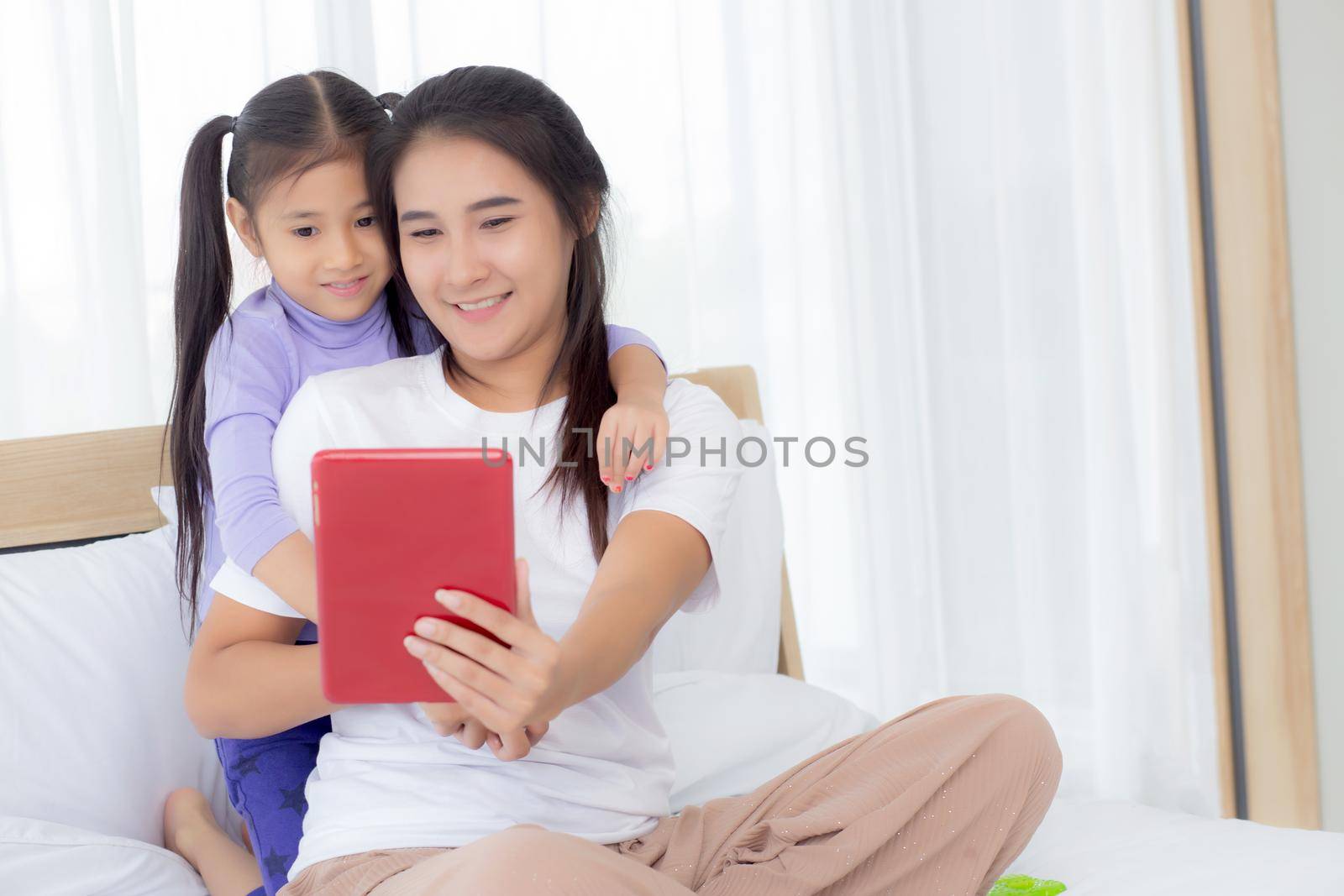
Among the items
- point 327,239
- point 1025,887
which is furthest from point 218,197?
point 1025,887

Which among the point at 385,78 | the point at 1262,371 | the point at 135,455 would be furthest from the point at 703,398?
the point at 1262,371

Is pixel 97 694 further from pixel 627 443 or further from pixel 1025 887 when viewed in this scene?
pixel 1025 887

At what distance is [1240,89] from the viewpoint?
218 centimetres

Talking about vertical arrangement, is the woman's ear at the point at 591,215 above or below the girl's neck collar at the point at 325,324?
above

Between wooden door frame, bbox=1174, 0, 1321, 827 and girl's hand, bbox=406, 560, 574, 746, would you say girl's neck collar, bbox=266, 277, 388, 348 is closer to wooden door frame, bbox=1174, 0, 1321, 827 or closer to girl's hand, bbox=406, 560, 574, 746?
girl's hand, bbox=406, 560, 574, 746

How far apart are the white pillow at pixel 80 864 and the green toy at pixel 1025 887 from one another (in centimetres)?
81

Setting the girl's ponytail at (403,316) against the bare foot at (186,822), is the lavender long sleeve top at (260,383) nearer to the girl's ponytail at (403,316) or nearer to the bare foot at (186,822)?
the girl's ponytail at (403,316)

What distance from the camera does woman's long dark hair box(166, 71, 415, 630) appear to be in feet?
4.19

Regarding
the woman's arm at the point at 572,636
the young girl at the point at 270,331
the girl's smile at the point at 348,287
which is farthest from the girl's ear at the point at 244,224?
the woman's arm at the point at 572,636

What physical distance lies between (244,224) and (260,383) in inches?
8.9

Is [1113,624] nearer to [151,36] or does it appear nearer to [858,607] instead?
[858,607]

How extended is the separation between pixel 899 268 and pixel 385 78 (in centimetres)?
115

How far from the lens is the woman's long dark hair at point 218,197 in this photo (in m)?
1.28

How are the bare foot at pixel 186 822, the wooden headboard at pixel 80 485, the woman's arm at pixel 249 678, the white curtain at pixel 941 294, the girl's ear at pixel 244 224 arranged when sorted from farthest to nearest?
the white curtain at pixel 941 294 → the wooden headboard at pixel 80 485 → the girl's ear at pixel 244 224 → the bare foot at pixel 186 822 → the woman's arm at pixel 249 678
